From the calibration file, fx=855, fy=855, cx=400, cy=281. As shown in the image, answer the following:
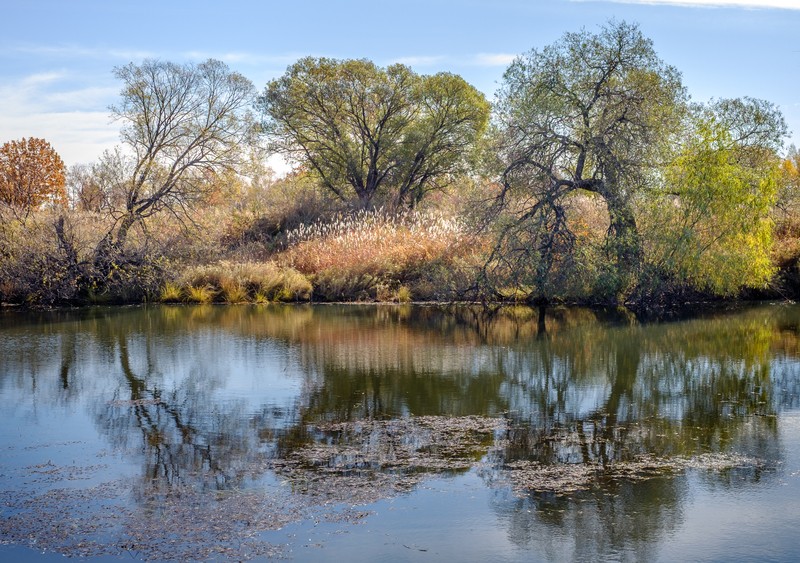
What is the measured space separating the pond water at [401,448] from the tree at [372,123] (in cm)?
1875

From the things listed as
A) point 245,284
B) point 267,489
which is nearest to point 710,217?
point 245,284

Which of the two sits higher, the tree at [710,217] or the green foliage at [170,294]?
the tree at [710,217]

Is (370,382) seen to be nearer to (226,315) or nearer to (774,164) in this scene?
(226,315)

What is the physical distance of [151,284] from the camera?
79.5 feet

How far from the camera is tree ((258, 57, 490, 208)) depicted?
3350cm

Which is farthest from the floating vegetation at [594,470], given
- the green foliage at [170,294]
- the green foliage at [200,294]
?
the green foliage at [170,294]

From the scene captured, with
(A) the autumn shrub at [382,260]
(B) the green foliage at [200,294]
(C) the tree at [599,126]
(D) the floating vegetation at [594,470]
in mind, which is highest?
(C) the tree at [599,126]

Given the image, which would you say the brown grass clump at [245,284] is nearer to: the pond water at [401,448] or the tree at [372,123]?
the pond water at [401,448]

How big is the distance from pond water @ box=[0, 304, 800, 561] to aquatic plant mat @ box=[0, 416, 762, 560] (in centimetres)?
3

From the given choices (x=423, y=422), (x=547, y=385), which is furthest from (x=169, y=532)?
(x=547, y=385)

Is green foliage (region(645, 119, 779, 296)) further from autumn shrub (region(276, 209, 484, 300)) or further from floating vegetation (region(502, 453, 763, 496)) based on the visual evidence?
floating vegetation (region(502, 453, 763, 496))

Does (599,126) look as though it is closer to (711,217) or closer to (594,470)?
(711,217)

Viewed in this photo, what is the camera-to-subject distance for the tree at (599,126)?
2119 centimetres

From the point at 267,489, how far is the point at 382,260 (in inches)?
694
